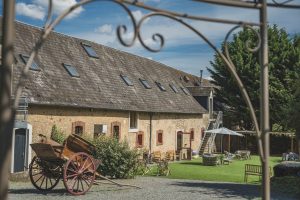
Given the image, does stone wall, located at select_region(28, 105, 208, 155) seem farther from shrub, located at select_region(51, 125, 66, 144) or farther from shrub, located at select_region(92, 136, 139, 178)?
shrub, located at select_region(92, 136, 139, 178)

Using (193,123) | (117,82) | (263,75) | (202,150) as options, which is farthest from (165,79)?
(263,75)

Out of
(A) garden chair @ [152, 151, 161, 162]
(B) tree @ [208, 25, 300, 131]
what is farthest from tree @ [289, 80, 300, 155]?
(B) tree @ [208, 25, 300, 131]

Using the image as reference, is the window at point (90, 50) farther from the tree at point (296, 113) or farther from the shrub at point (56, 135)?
the tree at point (296, 113)

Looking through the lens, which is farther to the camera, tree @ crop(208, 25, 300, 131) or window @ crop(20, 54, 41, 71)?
tree @ crop(208, 25, 300, 131)

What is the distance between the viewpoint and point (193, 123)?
36281 mm

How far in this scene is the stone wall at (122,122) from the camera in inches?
779

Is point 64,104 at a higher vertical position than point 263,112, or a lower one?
higher

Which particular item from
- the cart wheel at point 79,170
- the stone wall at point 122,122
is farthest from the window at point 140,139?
the cart wheel at point 79,170

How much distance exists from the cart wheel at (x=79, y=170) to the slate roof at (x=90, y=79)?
19.5 ft

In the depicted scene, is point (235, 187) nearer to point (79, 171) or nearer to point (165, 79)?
point (79, 171)

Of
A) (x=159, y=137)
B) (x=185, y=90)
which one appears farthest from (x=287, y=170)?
(x=185, y=90)

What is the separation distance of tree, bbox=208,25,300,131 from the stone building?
6184 mm

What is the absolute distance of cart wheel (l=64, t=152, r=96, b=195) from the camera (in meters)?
→ 13.2

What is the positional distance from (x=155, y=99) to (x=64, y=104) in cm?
1067
